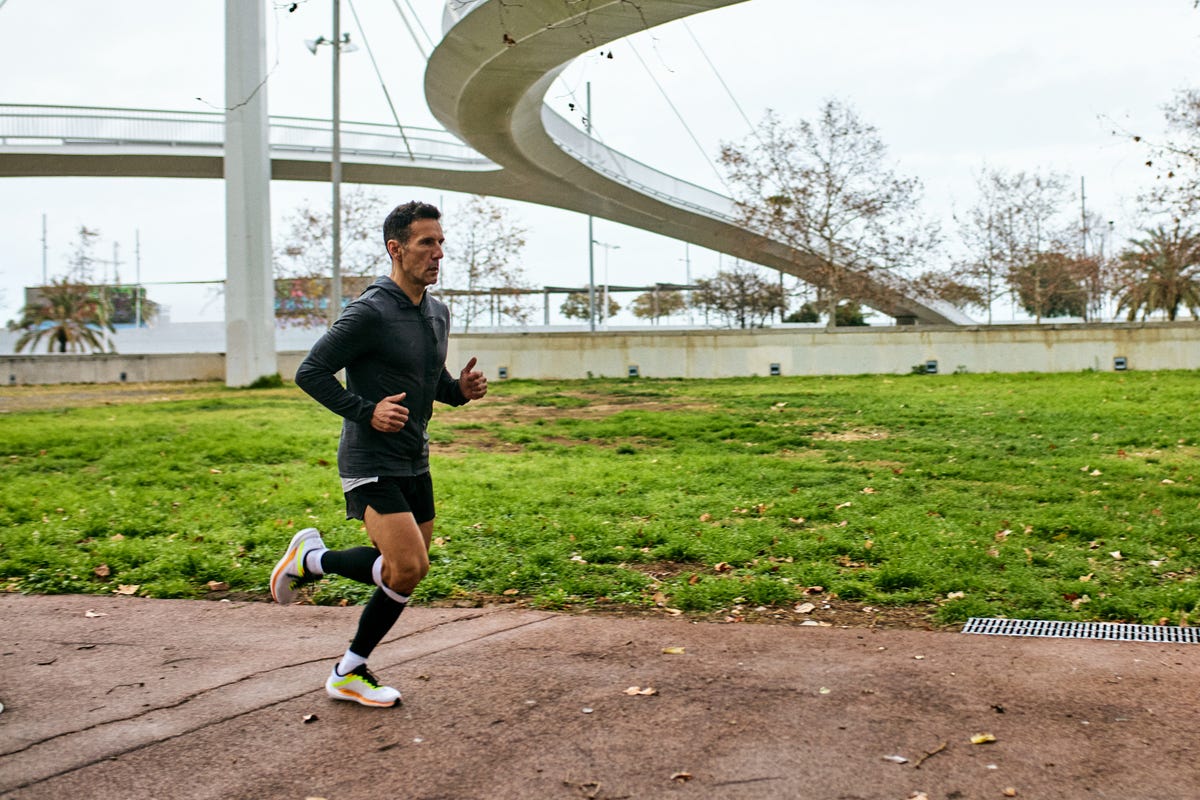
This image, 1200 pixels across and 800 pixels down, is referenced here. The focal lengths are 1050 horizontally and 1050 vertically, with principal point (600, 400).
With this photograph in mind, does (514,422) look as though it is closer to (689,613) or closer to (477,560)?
(477,560)

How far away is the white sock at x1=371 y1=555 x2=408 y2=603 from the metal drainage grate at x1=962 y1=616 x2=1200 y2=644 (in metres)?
3.12

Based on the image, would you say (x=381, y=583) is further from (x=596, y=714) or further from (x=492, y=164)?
(x=492, y=164)

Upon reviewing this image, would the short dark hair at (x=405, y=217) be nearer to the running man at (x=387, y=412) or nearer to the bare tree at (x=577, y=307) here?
the running man at (x=387, y=412)

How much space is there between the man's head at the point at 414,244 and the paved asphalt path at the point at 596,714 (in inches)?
70.6

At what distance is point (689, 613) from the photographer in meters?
6.23

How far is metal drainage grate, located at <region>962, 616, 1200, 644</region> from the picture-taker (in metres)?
5.42

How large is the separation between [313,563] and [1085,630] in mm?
4011

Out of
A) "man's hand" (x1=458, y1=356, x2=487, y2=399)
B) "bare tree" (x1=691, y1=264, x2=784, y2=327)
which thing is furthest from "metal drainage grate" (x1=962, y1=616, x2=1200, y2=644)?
"bare tree" (x1=691, y1=264, x2=784, y2=327)

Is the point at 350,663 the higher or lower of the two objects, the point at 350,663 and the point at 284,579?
the lower

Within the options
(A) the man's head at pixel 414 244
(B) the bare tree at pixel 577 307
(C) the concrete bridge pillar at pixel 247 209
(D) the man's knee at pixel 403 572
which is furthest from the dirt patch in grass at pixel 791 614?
(B) the bare tree at pixel 577 307

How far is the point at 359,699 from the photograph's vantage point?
4.38 m

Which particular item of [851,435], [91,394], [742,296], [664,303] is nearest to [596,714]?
[851,435]

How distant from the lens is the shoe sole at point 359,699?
4352mm

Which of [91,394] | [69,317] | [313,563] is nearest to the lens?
[313,563]
